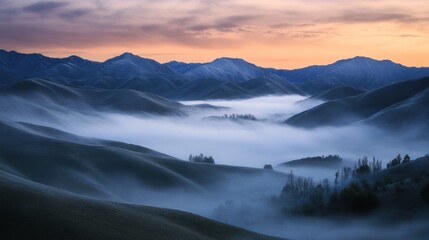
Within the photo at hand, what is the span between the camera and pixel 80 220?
65.2ft

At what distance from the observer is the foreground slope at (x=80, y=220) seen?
18.0 m

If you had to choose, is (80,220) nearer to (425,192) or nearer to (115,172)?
(425,192)

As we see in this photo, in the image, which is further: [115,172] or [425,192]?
[115,172]

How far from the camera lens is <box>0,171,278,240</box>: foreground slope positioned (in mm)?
18047

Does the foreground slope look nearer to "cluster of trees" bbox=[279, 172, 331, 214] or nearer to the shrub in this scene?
the shrub

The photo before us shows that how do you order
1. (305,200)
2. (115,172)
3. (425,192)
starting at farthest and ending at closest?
(115,172) < (305,200) < (425,192)

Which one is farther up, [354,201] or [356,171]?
[356,171]

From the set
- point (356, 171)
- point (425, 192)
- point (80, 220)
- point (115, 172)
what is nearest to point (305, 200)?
→ point (425, 192)

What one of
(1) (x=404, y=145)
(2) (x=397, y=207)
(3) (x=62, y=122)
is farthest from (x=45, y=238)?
(3) (x=62, y=122)

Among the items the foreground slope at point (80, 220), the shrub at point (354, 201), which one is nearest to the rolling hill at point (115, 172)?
the shrub at point (354, 201)

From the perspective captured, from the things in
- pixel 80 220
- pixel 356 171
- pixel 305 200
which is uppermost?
pixel 356 171

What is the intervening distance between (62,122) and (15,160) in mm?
123314

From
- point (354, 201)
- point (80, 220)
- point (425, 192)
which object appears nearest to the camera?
point (80, 220)

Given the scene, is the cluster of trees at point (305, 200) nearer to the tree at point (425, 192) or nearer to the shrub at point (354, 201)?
the shrub at point (354, 201)
